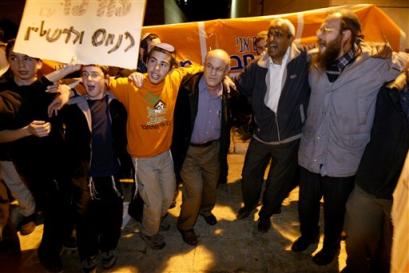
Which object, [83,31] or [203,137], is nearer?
[83,31]

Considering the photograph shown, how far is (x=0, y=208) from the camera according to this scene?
7.59 ft

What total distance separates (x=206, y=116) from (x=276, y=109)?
29.7 inches

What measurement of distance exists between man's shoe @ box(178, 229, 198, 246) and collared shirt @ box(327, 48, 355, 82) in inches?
88.9

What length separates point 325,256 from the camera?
313cm

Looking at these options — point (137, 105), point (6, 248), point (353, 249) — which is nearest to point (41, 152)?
point (137, 105)

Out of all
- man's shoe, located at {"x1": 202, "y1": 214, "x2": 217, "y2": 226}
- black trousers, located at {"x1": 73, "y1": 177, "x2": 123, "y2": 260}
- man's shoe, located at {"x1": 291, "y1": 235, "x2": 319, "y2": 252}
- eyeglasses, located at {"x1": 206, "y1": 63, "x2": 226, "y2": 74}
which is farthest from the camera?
man's shoe, located at {"x1": 202, "y1": 214, "x2": 217, "y2": 226}

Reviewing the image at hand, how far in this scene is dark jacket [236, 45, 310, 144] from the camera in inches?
121

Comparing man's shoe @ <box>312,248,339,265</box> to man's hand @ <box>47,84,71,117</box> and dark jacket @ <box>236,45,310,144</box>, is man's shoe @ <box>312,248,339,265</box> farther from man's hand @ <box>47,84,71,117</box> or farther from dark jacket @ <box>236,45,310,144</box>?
man's hand @ <box>47,84,71,117</box>

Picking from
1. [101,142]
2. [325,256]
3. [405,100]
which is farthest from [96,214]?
[405,100]

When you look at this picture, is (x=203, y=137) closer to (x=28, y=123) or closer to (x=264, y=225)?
(x=264, y=225)

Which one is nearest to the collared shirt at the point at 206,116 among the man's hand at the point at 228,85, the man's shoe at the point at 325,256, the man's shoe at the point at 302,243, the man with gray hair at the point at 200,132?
the man with gray hair at the point at 200,132

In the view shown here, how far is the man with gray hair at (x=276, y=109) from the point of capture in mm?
3066

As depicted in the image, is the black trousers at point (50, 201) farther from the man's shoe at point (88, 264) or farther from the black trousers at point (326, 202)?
the black trousers at point (326, 202)

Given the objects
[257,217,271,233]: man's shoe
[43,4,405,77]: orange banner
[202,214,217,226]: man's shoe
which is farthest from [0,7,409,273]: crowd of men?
[43,4,405,77]: orange banner
